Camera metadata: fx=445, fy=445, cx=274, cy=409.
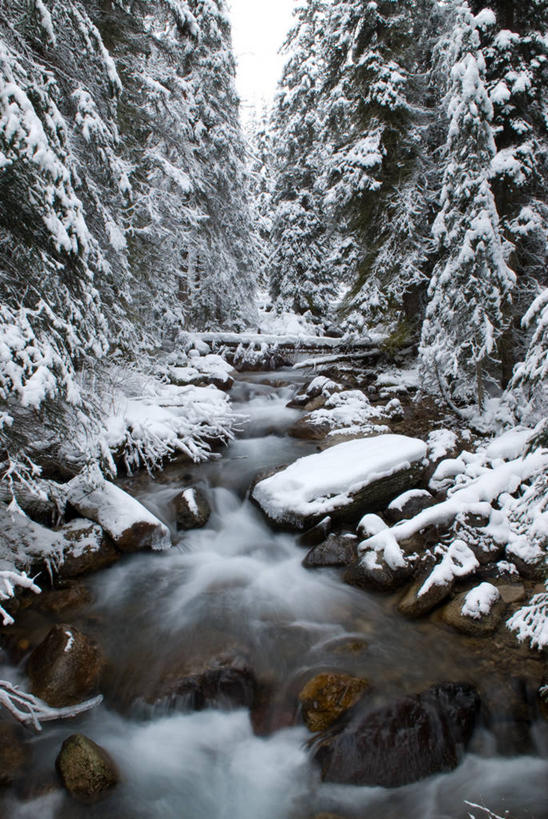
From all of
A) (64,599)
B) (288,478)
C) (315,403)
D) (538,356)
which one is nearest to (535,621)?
(538,356)

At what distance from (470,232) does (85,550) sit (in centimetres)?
699

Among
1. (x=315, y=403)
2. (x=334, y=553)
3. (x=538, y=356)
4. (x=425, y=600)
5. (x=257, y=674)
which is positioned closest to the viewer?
(x=538, y=356)

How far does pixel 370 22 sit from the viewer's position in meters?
9.97

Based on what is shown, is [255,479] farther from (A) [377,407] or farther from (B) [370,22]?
(B) [370,22]

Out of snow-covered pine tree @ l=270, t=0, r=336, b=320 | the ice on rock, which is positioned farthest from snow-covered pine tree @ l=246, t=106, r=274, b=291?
the ice on rock

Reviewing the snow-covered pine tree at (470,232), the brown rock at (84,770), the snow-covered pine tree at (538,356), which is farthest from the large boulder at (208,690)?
the snow-covered pine tree at (470,232)

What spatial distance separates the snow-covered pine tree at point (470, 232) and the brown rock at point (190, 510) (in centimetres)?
472

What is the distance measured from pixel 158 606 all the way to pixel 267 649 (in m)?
1.38

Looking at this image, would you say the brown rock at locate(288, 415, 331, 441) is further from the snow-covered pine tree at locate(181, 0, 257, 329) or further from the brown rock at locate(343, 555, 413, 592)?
the snow-covered pine tree at locate(181, 0, 257, 329)

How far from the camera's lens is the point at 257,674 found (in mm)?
4145

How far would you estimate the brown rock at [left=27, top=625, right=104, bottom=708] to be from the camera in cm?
379

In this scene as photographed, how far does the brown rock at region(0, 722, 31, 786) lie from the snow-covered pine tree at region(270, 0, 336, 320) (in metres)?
17.1

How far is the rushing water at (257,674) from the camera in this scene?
3.25 metres

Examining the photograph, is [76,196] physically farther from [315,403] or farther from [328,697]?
[315,403]
